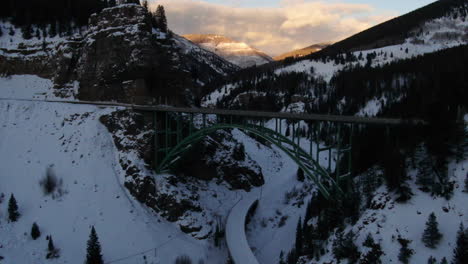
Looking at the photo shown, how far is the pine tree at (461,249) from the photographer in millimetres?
16812

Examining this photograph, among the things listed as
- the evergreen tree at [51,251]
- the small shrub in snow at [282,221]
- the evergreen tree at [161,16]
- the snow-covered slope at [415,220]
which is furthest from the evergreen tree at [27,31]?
the snow-covered slope at [415,220]

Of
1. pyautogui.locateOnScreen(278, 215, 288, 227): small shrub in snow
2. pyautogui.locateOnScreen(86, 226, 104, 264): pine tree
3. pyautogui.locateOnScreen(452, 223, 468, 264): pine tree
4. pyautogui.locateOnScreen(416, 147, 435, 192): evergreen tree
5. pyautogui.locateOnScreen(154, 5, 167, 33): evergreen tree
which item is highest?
pyautogui.locateOnScreen(154, 5, 167, 33): evergreen tree

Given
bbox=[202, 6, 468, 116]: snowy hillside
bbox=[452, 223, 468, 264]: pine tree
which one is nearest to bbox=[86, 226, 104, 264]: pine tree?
bbox=[452, 223, 468, 264]: pine tree

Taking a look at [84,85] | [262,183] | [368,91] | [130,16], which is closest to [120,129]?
[84,85]

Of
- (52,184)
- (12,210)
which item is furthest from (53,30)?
(12,210)

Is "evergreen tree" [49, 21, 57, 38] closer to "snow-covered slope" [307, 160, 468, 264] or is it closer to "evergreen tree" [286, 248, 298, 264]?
"evergreen tree" [286, 248, 298, 264]

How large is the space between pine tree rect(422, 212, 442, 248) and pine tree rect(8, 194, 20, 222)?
1239 inches

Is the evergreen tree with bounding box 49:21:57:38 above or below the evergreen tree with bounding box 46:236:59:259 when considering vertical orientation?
above

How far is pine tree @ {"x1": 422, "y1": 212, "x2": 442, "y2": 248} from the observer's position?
18656mm

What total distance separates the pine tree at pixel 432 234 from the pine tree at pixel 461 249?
0.99 metres

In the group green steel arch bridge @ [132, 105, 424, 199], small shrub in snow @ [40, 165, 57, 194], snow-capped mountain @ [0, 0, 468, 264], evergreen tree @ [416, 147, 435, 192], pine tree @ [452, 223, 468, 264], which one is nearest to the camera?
pine tree @ [452, 223, 468, 264]

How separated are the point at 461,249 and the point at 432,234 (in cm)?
175

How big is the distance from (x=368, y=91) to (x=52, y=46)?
80271 millimetres

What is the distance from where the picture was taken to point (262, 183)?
50.7m
